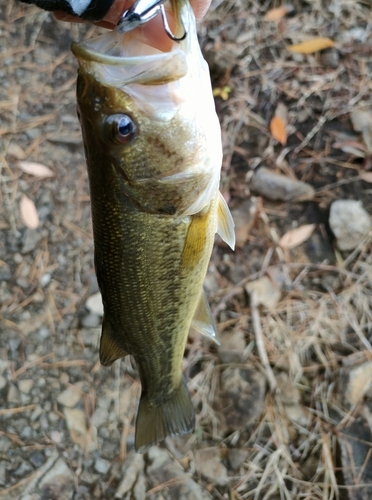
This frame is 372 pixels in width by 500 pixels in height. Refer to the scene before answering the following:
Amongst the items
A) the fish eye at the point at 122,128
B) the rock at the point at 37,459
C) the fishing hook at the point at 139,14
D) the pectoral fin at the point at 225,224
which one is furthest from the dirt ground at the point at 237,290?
the fishing hook at the point at 139,14

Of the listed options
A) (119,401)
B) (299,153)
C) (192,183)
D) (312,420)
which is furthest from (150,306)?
(299,153)

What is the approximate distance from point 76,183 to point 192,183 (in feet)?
6.18

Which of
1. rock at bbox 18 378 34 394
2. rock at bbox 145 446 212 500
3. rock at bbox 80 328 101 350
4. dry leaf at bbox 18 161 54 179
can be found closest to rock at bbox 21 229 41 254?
dry leaf at bbox 18 161 54 179

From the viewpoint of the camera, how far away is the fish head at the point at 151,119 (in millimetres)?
1240

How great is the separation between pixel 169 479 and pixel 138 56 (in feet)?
7.52

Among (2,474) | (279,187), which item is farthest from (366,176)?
(2,474)

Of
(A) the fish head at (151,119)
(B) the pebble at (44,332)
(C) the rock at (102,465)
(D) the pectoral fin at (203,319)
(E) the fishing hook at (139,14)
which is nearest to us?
(E) the fishing hook at (139,14)

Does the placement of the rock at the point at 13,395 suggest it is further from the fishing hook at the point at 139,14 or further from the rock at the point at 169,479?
the fishing hook at the point at 139,14

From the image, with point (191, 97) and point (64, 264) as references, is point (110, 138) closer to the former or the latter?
point (191, 97)

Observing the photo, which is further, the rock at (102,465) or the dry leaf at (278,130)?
the dry leaf at (278,130)

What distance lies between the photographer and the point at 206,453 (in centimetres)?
273

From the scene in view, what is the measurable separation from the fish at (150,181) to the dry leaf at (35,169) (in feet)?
5.50

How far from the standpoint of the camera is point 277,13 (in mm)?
3523

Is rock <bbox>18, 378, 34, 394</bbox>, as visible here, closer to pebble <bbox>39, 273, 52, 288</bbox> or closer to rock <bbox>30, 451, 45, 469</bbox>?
rock <bbox>30, 451, 45, 469</bbox>
